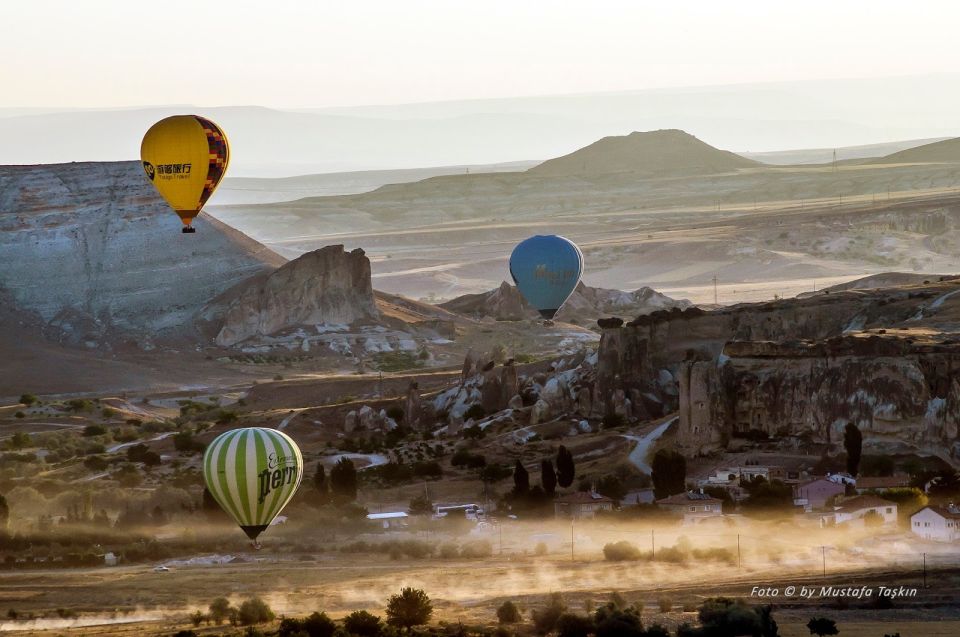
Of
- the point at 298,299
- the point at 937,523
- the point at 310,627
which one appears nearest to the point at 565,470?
the point at 937,523

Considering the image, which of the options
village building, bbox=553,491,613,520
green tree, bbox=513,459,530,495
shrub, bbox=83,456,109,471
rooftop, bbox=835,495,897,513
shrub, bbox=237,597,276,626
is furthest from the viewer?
shrub, bbox=83,456,109,471

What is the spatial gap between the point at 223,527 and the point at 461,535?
5919 mm

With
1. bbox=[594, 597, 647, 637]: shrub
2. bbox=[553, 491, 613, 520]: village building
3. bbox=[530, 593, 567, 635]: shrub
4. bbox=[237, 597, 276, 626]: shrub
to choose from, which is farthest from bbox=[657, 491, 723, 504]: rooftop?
bbox=[237, 597, 276, 626]: shrub

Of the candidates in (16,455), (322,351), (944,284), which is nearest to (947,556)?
(944,284)

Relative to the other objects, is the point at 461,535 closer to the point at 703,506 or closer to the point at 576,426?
the point at 703,506

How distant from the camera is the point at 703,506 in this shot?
50.0m

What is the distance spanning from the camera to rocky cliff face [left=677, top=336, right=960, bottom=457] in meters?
53.9

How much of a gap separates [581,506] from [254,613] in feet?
43.0

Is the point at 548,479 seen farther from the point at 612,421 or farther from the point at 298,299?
the point at 298,299

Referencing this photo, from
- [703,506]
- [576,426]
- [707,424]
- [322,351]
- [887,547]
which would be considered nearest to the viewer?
[887,547]

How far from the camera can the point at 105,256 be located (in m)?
105

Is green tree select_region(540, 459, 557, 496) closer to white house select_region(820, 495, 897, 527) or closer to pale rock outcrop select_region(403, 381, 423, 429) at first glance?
white house select_region(820, 495, 897, 527)

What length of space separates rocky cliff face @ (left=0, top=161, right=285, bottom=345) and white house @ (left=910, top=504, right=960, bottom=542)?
57.5 metres

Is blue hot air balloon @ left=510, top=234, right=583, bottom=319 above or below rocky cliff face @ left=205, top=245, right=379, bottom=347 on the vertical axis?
above
